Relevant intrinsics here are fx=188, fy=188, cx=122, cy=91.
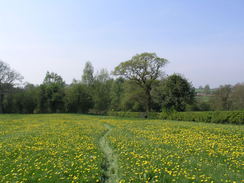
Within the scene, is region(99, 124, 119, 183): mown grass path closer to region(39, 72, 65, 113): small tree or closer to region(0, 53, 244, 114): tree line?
region(0, 53, 244, 114): tree line

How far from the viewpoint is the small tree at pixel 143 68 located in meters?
50.9

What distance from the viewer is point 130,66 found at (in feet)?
168

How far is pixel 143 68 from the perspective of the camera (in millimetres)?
51188

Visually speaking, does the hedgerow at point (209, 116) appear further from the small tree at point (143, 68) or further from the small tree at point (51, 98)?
the small tree at point (51, 98)

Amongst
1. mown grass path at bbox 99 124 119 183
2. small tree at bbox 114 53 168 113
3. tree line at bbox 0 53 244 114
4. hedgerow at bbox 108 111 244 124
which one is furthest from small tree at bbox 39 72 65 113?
mown grass path at bbox 99 124 119 183

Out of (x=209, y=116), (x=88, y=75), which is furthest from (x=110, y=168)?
(x=88, y=75)

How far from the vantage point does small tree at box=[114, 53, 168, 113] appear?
5089 centimetres

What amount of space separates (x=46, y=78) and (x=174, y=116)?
74.9m

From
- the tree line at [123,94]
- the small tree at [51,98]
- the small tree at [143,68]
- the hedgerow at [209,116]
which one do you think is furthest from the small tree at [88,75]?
the hedgerow at [209,116]

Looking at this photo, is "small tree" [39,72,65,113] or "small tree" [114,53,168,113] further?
"small tree" [39,72,65,113]

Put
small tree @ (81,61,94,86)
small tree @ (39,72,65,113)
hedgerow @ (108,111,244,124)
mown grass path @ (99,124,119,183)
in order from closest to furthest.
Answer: mown grass path @ (99,124,119,183), hedgerow @ (108,111,244,124), small tree @ (39,72,65,113), small tree @ (81,61,94,86)

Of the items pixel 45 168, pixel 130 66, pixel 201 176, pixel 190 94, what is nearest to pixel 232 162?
pixel 201 176

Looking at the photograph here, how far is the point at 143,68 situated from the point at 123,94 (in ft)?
68.0

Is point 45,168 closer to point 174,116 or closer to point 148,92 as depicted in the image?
point 174,116
